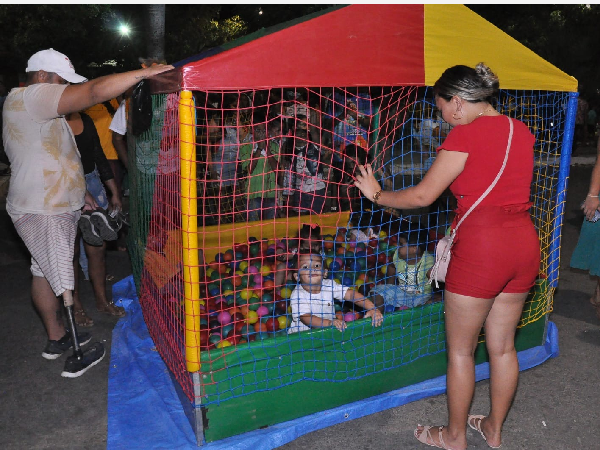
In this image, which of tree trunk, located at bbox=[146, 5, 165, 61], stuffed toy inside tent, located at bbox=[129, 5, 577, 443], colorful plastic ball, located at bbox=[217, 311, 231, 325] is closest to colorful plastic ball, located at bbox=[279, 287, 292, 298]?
stuffed toy inside tent, located at bbox=[129, 5, 577, 443]

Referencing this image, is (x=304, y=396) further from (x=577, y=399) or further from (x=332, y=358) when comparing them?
(x=577, y=399)

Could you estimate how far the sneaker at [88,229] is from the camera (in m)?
4.48

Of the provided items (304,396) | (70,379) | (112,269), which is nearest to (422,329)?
(304,396)

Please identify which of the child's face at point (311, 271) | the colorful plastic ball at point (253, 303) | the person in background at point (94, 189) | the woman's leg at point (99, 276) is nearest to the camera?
the child's face at point (311, 271)

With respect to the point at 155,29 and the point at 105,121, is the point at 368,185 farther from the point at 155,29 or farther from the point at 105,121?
the point at 155,29

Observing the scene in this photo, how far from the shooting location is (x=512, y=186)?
263cm

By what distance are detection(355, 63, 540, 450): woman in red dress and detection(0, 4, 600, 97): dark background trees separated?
15.6 m

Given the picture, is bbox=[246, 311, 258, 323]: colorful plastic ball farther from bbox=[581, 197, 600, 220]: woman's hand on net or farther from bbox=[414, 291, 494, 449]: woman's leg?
bbox=[581, 197, 600, 220]: woman's hand on net

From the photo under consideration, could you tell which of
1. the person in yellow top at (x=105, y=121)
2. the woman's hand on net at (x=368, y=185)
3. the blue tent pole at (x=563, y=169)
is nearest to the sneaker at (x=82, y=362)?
the woman's hand on net at (x=368, y=185)

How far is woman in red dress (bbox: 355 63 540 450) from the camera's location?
8.46ft

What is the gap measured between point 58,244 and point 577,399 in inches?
147

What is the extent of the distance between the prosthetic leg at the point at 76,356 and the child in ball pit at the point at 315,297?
1543 mm

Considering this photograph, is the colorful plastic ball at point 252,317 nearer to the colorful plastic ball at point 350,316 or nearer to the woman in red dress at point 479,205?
the colorful plastic ball at point 350,316

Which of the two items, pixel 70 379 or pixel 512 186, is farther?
pixel 70 379
